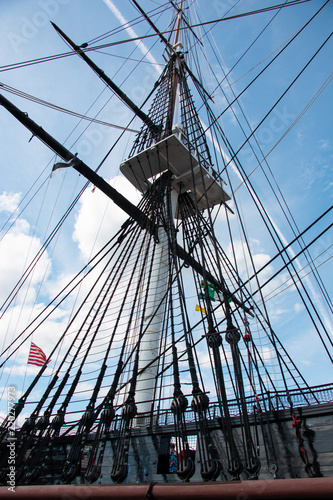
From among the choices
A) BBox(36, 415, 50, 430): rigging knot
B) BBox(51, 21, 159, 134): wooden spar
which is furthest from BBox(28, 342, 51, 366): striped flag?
BBox(51, 21, 159, 134): wooden spar

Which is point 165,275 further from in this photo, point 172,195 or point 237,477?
point 237,477

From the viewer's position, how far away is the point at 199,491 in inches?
52.2

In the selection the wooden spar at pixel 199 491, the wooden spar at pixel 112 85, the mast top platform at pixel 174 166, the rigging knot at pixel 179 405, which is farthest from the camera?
the wooden spar at pixel 112 85

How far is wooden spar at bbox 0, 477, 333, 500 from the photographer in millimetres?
1167

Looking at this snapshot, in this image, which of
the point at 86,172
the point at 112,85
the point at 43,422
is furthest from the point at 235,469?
the point at 112,85

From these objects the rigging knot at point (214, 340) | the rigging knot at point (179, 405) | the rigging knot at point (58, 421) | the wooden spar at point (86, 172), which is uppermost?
the wooden spar at point (86, 172)

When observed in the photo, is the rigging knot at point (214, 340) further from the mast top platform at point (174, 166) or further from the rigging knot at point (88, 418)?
the mast top platform at point (174, 166)

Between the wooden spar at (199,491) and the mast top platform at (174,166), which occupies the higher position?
the mast top platform at (174,166)

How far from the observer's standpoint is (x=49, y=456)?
13.1ft

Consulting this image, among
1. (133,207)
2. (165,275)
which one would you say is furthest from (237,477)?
(133,207)

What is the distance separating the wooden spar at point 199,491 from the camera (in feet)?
3.83

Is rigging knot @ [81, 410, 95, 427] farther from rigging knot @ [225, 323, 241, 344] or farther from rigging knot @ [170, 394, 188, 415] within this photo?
rigging knot @ [225, 323, 241, 344]

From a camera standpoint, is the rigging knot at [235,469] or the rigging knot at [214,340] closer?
the rigging knot at [235,469]

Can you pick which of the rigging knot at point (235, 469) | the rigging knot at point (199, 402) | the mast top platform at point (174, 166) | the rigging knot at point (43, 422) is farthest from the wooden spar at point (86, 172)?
the rigging knot at point (235, 469)
